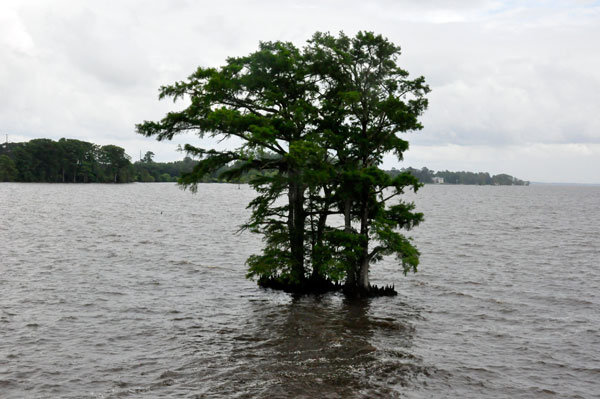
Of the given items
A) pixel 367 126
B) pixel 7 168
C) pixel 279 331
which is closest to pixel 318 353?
pixel 279 331

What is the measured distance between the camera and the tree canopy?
24.6m

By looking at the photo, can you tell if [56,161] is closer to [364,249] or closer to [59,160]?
[59,160]

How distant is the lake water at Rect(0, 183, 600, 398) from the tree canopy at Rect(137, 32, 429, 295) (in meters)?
3.04

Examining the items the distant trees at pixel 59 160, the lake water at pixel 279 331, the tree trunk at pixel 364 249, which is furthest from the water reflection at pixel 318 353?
the distant trees at pixel 59 160

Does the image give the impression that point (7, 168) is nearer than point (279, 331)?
No

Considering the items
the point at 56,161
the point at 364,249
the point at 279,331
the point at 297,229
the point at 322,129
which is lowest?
the point at 279,331

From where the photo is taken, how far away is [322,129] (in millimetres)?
26016

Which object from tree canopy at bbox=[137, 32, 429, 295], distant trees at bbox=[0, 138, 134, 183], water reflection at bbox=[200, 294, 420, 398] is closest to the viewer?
water reflection at bbox=[200, 294, 420, 398]

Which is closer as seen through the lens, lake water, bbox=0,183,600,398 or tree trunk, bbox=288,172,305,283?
lake water, bbox=0,183,600,398

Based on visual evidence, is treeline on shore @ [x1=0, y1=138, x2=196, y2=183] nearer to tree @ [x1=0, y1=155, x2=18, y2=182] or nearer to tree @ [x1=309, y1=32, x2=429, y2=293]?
tree @ [x1=0, y1=155, x2=18, y2=182]

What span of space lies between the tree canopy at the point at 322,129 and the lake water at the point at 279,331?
120 inches

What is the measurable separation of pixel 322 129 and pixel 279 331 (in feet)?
35.1

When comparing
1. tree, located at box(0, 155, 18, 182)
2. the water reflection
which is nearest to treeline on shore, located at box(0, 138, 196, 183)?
tree, located at box(0, 155, 18, 182)

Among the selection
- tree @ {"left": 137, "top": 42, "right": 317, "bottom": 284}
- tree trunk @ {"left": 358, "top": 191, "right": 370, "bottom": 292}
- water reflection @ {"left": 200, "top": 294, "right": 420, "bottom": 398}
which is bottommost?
water reflection @ {"left": 200, "top": 294, "right": 420, "bottom": 398}
